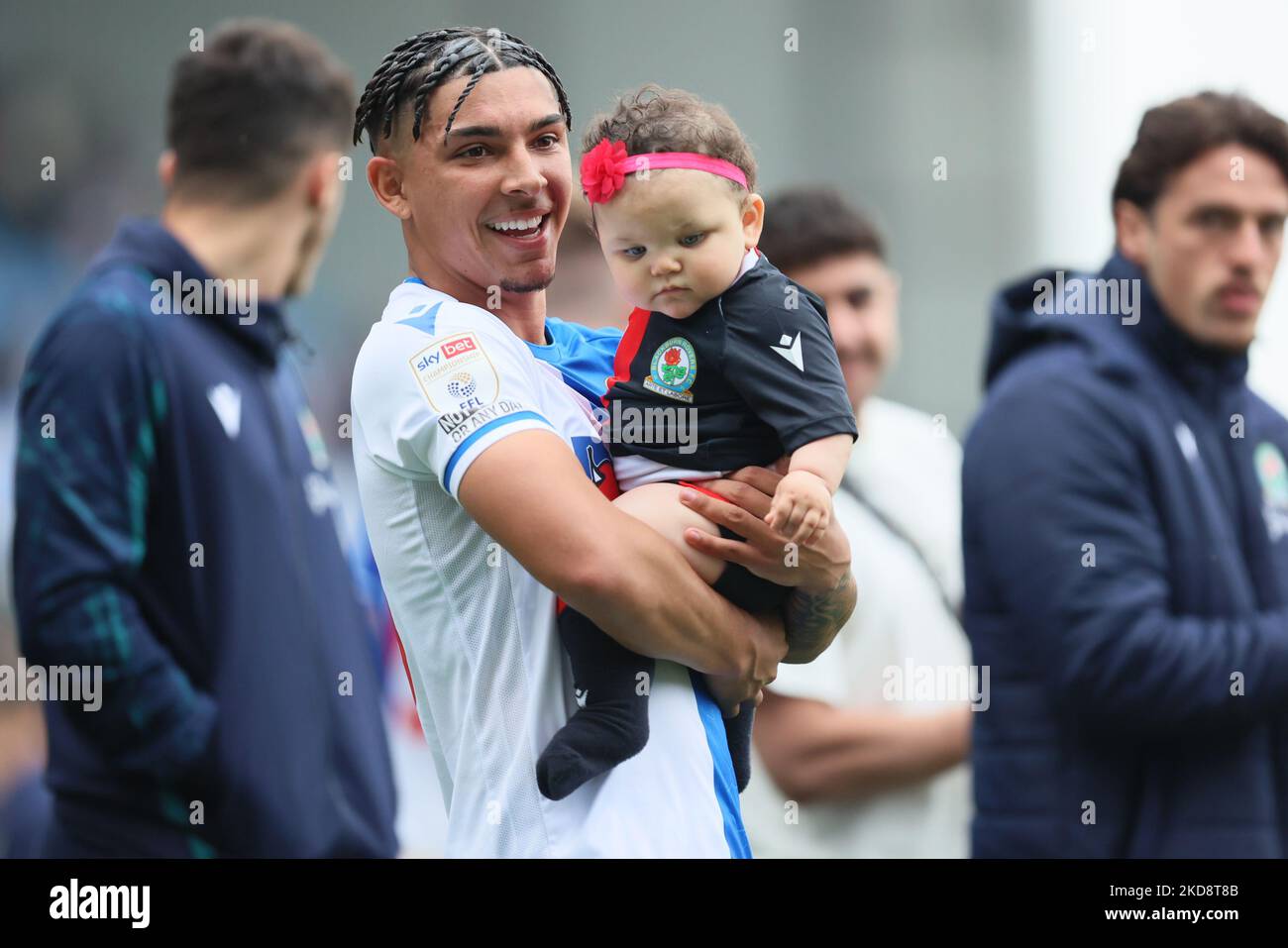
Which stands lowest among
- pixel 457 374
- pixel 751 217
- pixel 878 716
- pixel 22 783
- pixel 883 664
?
pixel 22 783

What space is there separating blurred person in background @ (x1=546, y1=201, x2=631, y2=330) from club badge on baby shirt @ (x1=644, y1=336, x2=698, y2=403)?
6.95ft

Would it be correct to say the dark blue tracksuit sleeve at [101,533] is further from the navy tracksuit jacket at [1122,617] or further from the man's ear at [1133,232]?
the man's ear at [1133,232]

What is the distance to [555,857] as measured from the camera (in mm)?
→ 2035

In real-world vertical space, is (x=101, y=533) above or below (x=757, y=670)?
above

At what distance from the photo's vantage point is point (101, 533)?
129 inches

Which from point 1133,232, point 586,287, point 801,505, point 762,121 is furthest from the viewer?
point 762,121

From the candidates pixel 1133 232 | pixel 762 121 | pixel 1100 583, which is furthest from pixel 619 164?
pixel 762 121

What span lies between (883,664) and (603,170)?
182 centimetres

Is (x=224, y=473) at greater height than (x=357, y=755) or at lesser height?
greater

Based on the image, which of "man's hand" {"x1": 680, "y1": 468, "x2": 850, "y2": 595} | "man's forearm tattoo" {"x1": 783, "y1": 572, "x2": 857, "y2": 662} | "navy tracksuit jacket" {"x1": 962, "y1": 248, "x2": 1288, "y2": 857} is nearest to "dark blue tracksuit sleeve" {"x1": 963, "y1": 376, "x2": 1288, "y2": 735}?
"navy tracksuit jacket" {"x1": 962, "y1": 248, "x2": 1288, "y2": 857}

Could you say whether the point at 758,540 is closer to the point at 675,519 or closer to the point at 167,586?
the point at 675,519
